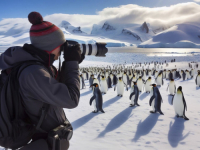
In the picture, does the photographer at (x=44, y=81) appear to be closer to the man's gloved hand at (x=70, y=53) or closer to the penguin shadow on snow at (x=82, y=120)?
the man's gloved hand at (x=70, y=53)

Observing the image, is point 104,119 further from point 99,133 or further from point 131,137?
point 131,137

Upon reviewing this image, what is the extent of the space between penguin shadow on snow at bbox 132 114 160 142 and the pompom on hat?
2.52 metres

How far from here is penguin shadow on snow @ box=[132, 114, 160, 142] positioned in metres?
3.23

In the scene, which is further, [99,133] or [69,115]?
[69,115]

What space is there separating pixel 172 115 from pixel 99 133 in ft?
6.71

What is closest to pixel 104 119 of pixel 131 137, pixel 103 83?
pixel 131 137

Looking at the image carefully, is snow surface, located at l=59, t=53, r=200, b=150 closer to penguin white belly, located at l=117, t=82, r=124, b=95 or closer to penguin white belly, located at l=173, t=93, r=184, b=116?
penguin white belly, located at l=173, t=93, r=184, b=116

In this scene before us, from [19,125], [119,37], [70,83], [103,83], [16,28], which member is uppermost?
[16,28]

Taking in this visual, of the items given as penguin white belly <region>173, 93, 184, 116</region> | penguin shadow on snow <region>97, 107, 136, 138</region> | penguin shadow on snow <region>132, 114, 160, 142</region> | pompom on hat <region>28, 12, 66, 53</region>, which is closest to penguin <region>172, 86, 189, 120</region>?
penguin white belly <region>173, 93, 184, 116</region>

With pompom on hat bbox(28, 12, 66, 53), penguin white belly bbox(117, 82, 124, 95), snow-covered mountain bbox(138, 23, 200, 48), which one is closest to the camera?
pompom on hat bbox(28, 12, 66, 53)

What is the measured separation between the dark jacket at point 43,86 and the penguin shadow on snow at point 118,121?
7.78 feet

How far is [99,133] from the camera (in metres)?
3.28

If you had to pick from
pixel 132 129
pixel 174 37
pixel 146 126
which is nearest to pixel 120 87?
pixel 146 126

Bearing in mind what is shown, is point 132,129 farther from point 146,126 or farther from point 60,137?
point 60,137
